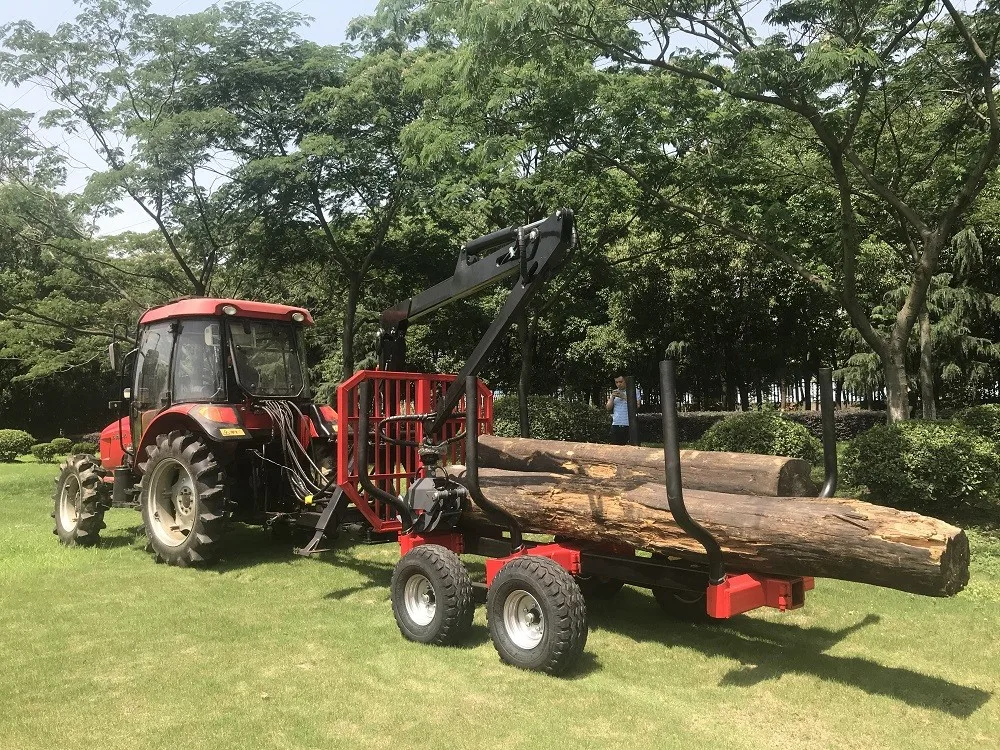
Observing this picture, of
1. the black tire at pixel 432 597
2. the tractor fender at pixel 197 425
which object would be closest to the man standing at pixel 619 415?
the tractor fender at pixel 197 425

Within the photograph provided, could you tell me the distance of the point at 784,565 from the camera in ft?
13.8

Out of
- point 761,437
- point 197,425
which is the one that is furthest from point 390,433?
point 761,437

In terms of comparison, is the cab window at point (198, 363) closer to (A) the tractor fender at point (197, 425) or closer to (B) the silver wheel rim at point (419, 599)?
(A) the tractor fender at point (197, 425)

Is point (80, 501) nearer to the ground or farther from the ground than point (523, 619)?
farther from the ground

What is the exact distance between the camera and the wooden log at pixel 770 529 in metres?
3.77

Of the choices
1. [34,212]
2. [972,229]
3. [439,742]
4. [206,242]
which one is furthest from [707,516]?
[972,229]

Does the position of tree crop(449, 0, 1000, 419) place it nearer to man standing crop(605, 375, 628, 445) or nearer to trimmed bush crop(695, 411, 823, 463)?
trimmed bush crop(695, 411, 823, 463)

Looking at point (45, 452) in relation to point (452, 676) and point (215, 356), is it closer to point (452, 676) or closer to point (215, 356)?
point (215, 356)

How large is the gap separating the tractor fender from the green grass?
1.28 m

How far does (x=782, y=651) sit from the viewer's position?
16.1 ft

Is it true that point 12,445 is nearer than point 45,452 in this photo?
No

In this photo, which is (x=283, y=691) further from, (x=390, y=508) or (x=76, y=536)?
(x=76, y=536)

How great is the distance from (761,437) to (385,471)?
5555mm

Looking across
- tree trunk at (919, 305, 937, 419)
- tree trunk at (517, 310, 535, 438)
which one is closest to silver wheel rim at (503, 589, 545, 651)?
tree trunk at (517, 310, 535, 438)
